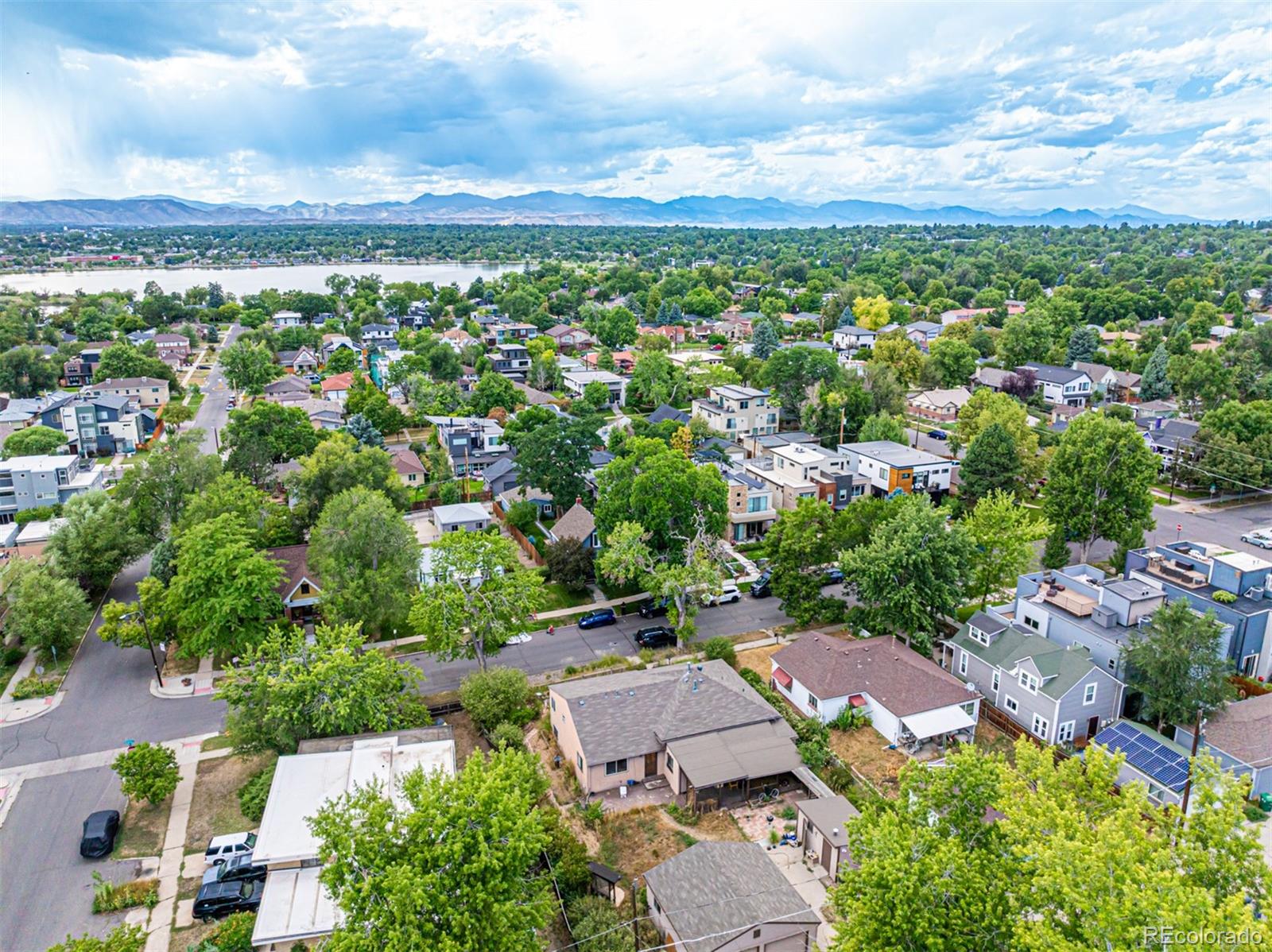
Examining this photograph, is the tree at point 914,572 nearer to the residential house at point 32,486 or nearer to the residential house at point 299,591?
the residential house at point 299,591

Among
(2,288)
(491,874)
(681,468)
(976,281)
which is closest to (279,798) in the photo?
(491,874)

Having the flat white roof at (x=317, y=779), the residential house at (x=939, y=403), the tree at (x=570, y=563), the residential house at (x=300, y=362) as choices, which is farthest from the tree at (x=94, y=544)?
the residential house at (x=939, y=403)

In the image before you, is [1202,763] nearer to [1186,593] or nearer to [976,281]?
[1186,593]

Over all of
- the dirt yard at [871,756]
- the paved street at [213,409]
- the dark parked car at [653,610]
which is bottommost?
the dirt yard at [871,756]

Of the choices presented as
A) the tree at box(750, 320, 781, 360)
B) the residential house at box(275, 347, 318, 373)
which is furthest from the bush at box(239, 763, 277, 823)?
the tree at box(750, 320, 781, 360)

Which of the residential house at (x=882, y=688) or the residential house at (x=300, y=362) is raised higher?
the residential house at (x=300, y=362)

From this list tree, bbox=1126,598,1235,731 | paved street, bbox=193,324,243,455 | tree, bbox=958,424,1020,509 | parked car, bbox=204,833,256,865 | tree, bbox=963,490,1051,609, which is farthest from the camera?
paved street, bbox=193,324,243,455

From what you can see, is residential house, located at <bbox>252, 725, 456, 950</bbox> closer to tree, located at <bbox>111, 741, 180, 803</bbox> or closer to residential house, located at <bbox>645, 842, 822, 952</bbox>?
tree, located at <bbox>111, 741, 180, 803</bbox>
